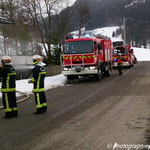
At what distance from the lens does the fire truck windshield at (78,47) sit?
1648 centimetres

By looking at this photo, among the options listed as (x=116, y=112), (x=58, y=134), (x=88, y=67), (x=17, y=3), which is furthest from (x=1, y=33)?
(x=17, y=3)

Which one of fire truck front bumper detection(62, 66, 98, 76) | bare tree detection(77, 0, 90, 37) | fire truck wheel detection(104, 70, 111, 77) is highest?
bare tree detection(77, 0, 90, 37)

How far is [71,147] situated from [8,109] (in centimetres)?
342

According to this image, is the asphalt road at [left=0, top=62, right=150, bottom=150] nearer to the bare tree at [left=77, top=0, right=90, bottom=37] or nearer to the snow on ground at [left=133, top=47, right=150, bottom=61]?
the bare tree at [left=77, top=0, right=90, bottom=37]

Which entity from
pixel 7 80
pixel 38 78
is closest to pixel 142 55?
pixel 38 78

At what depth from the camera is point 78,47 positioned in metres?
16.6

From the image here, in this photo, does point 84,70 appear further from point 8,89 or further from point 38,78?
point 8,89

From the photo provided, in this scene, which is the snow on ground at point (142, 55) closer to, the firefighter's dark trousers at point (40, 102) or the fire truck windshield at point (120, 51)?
the fire truck windshield at point (120, 51)

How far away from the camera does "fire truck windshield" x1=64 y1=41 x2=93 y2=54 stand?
54.1 ft

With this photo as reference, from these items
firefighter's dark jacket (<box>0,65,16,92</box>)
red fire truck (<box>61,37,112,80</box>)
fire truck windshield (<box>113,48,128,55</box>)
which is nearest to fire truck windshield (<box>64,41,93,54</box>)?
red fire truck (<box>61,37,112,80</box>)

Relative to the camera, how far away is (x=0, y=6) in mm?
28984

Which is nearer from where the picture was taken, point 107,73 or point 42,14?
point 107,73

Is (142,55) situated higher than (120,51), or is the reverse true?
(120,51)

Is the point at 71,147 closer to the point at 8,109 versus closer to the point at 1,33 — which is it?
the point at 8,109
